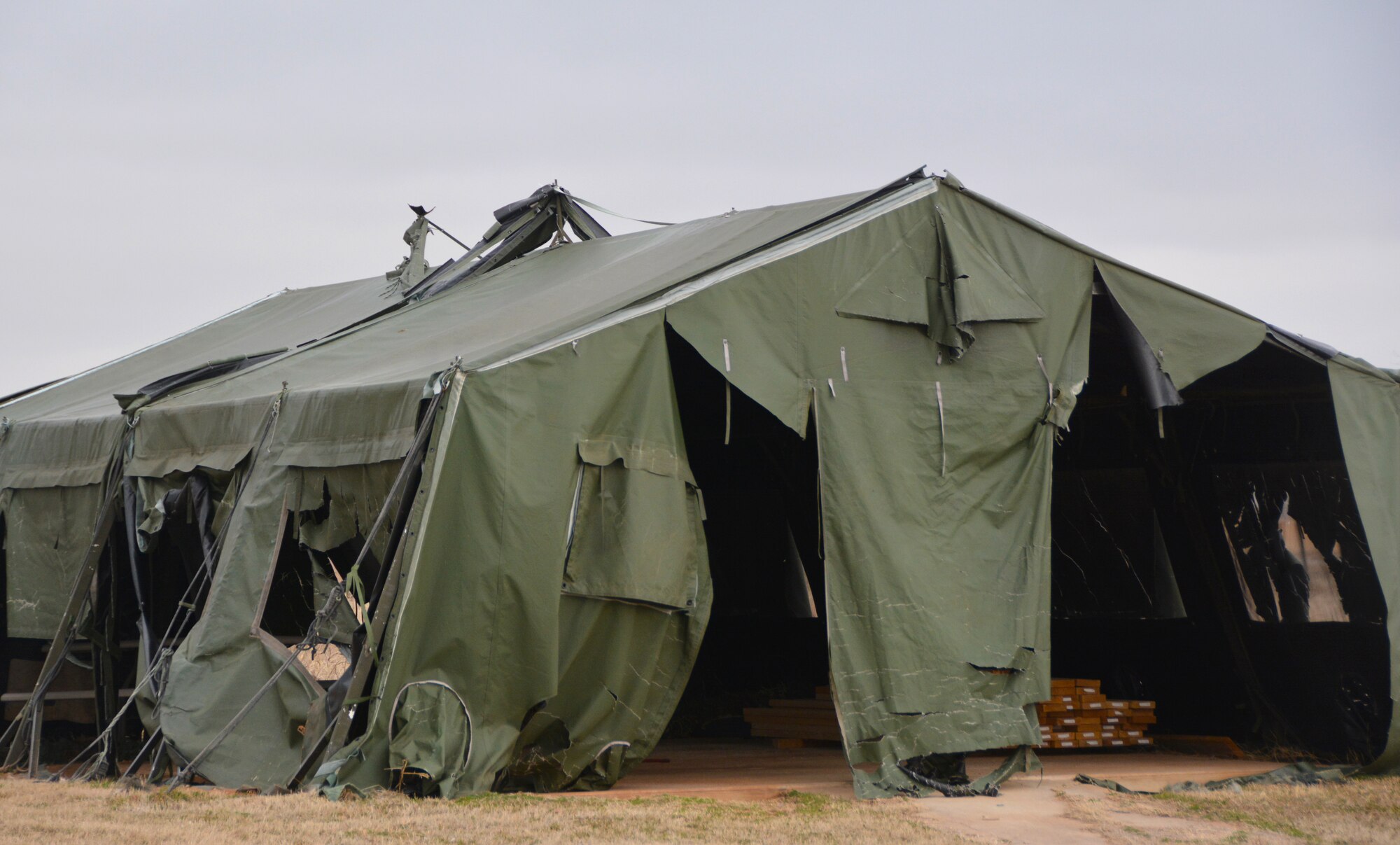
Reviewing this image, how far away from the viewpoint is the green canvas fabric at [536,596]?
647cm

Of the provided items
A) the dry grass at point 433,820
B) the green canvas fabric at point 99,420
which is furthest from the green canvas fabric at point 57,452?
the dry grass at point 433,820

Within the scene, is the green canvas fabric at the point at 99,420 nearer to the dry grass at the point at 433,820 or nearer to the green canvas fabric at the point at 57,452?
the green canvas fabric at the point at 57,452

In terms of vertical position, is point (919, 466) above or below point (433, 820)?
above

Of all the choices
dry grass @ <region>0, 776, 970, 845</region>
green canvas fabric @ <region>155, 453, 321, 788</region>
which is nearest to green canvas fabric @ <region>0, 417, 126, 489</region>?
green canvas fabric @ <region>155, 453, 321, 788</region>

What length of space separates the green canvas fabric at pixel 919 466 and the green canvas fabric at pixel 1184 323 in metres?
0.45

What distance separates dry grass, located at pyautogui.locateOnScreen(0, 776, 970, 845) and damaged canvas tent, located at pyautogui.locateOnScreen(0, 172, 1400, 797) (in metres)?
0.35

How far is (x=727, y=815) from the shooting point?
6402 millimetres

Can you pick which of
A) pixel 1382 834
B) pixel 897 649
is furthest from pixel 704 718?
pixel 1382 834

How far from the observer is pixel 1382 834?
6.33 m

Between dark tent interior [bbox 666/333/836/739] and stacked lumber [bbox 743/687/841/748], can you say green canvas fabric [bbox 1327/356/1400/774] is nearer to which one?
stacked lumber [bbox 743/687/841/748]

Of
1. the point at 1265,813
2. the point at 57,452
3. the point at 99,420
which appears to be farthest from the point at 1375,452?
the point at 57,452

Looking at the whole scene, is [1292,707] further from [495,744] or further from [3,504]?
[3,504]

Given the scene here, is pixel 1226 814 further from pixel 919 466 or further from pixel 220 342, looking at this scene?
pixel 220 342

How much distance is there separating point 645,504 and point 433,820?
1.96 meters
